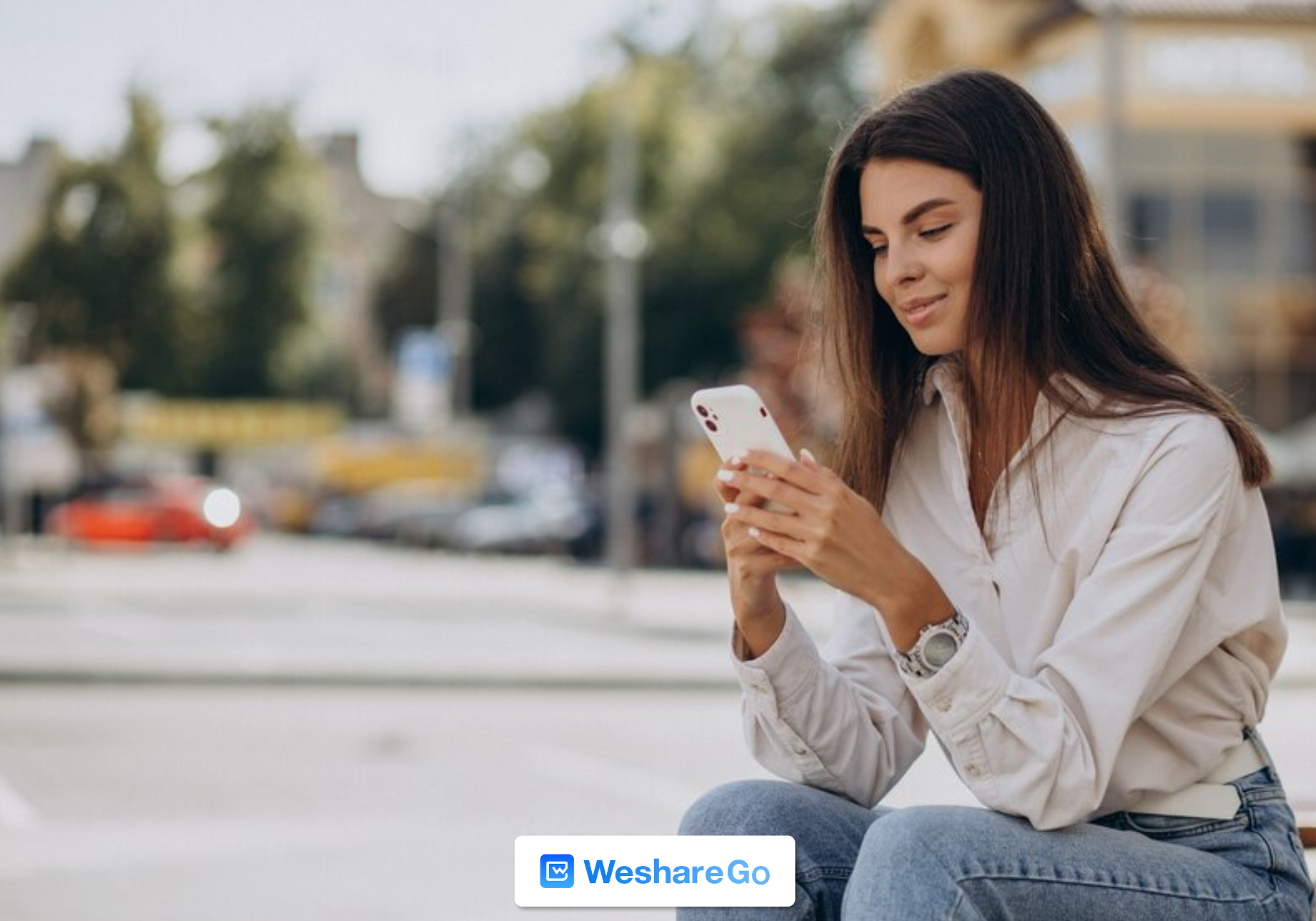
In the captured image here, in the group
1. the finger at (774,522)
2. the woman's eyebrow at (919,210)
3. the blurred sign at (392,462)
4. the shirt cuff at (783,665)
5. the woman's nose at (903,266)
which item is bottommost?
the blurred sign at (392,462)

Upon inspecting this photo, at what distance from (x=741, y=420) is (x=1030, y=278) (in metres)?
0.41

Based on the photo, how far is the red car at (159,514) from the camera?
3156cm

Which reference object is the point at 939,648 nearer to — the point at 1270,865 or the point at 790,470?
the point at 790,470

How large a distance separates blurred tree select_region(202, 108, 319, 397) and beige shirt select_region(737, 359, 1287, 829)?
5660 millimetres

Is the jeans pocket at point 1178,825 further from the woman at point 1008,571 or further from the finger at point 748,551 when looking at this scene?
the finger at point 748,551

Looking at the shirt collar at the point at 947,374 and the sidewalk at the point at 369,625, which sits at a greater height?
the shirt collar at the point at 947,374

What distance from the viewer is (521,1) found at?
12.7 feet

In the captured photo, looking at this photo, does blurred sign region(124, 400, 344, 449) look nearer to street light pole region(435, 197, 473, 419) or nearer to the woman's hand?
street light pole region(435, 197, 473, 419)

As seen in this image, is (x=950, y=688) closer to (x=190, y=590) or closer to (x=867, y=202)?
(x=867, y=202)

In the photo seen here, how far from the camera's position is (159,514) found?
121ft

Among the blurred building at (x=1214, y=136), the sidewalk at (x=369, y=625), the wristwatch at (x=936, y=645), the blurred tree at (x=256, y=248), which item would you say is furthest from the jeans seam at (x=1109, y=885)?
the blurred building at (x=1214, y=136)

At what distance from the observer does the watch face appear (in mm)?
2037

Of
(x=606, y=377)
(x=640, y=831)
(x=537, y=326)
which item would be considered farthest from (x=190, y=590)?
(x=537, y=326)

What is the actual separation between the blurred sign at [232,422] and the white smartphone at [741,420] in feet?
37.5
